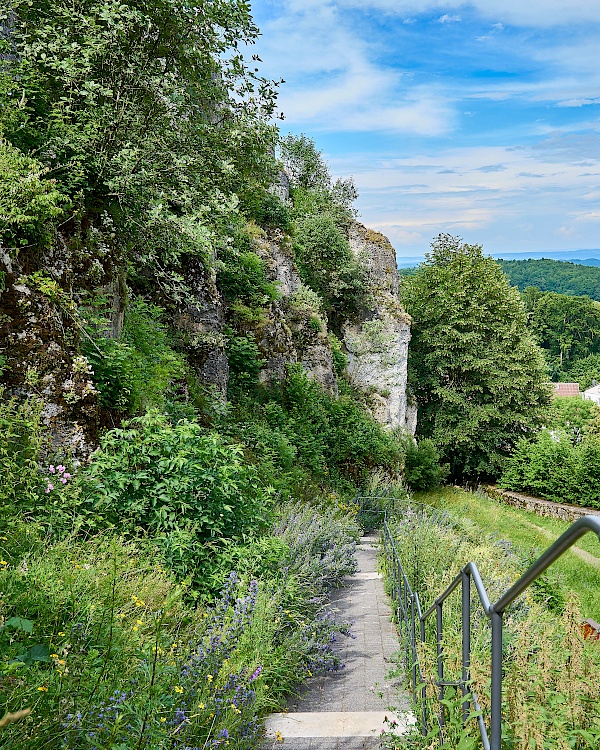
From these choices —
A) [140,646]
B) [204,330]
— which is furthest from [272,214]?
[140,646]

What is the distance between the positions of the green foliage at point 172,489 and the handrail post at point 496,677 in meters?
3.33

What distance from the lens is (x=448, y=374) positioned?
1125 inches

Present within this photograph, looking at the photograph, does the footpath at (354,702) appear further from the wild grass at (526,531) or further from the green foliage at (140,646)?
the wild grass at (526,531)

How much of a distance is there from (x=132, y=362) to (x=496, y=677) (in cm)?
509

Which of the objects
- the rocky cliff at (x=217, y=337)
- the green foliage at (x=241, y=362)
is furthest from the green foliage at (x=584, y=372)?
the green foliage at (x=241, y=362)

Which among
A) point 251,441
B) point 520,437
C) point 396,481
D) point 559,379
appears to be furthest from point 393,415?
point 559,379

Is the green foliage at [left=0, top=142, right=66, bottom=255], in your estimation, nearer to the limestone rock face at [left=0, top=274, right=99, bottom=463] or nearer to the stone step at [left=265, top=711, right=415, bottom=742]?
the limestone rock face at [left=0, top=274, right=99, bottom=463]

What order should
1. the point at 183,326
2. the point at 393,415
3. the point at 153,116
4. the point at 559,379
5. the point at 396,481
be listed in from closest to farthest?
the point at 153,116
the point at 183,326
the point at 396,481
the point at 393,415
the point at 559,379

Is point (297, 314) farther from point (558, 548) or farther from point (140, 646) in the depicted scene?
point (558, 548)

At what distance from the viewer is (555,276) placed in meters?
149

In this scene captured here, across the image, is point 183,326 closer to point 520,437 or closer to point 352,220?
point 352,220

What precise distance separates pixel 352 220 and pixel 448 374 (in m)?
8.98

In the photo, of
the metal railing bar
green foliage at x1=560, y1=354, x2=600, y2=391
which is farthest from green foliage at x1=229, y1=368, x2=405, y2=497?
green foliage at x1=560, y1=354, x2=600, y2=391

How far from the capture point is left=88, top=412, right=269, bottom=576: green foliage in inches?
195
